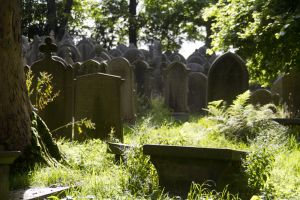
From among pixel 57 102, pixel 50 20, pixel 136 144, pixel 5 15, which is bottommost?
pixel 136 144

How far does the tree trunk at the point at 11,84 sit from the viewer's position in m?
5.23

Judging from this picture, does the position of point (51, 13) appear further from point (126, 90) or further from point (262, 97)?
point (262, 97)

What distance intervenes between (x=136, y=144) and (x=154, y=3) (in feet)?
91.9

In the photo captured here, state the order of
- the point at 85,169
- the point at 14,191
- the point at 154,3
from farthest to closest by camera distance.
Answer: the point at 154,3
the point at 85,169
the point at 14,191

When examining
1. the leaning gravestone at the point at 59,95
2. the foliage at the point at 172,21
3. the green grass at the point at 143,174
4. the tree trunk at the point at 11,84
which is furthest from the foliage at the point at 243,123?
the foliage at the point at 172,21

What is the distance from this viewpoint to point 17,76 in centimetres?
538

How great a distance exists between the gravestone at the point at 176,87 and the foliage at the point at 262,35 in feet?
19.7

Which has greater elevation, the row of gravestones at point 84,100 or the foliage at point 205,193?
the row of gravestones at point 84,100

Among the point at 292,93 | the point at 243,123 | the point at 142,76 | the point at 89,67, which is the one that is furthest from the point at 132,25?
the point at 243,123

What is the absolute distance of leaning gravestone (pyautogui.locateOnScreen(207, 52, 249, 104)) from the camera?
10125 mm

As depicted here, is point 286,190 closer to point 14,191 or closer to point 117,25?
point 14,191

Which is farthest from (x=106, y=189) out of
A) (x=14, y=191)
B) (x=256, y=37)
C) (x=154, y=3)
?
(x=154, y=3)

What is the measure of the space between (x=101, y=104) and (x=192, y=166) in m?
3.58

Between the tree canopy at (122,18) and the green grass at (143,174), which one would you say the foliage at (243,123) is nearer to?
the green grass at (143,174)
